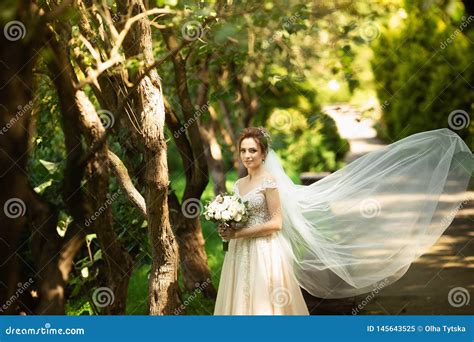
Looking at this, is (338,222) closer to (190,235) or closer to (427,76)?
(190,235)

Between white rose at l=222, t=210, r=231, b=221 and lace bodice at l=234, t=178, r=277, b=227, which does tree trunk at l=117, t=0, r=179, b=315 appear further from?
lace bodice at l=234, t=178, r=277, b=227

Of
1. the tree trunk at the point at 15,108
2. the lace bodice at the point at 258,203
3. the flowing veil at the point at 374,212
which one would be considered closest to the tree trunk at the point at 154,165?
the lace bodice at the point at 258,203

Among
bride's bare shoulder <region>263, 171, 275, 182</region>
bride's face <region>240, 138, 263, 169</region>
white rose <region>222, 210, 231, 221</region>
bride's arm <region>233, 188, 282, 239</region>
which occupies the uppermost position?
bride's face <region>240, 138, 263, 169</region>

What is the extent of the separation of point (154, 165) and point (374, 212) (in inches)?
64.1

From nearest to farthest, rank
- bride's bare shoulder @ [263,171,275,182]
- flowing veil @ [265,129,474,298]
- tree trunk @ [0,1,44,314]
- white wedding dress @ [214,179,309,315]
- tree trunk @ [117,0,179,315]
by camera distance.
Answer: tree trunk @ [0,1,44,314]
tree trunk @ [117,0,179,315]
white wedding dress @ [214,179,309,315]
bride's bare shoulder @ [263,171,275,182]
flowing veil @ [265,129,474,298]

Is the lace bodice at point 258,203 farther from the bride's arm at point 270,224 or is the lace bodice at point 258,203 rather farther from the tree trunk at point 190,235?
the tree trunk at point 190,235

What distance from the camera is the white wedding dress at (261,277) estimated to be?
4980mm

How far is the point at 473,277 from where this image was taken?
679 centimetres

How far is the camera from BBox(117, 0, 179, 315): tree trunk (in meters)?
4.56

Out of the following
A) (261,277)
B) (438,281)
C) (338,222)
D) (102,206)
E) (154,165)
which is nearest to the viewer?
(154,165)

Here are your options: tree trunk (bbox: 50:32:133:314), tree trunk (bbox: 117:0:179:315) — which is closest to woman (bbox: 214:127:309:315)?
tree trunk (bbox: 117:0:179:315)

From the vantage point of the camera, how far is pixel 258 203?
16.5 feet

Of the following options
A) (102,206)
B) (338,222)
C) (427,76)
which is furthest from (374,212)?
(427,76)

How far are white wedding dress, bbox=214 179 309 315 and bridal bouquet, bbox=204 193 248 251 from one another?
10 cm
